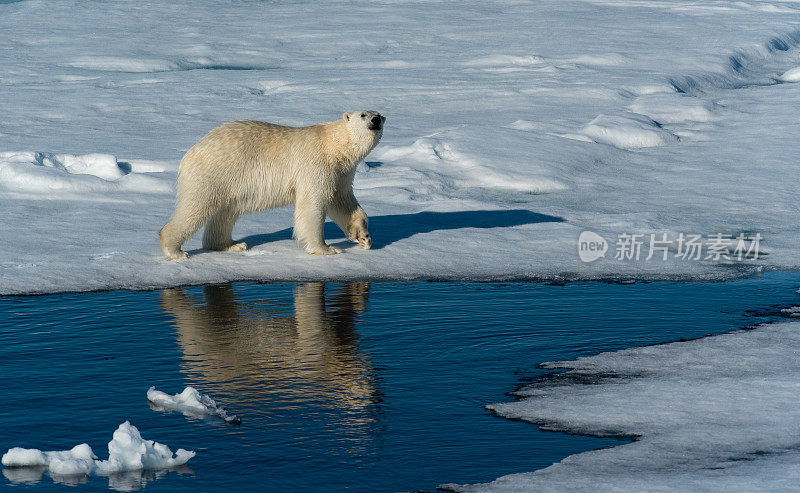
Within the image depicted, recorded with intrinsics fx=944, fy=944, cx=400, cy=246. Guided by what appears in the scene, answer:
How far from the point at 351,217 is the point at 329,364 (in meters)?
2.83

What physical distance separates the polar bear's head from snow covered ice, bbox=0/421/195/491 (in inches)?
164

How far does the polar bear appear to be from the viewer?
760cm

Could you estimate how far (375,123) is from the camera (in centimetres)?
769

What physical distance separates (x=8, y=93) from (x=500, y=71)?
9.21 m

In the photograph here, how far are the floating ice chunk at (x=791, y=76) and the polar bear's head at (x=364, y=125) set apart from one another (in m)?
13.7

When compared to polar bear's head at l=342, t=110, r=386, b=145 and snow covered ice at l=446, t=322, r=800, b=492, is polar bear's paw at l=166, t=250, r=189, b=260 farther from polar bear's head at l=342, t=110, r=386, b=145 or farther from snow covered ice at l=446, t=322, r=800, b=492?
snow covered ice at l=446, t=322, r=800, b=492

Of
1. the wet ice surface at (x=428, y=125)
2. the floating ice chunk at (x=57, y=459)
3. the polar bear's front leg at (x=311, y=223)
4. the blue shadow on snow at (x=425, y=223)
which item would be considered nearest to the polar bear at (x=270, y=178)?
the polar bear's front leg at (x=311, y=223)

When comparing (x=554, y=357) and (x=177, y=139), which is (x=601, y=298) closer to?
(x=554, y=357)

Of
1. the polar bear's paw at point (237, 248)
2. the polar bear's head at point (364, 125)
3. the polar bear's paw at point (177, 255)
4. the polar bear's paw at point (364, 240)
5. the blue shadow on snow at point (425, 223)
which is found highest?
the polar bear's head at point (364, 125)

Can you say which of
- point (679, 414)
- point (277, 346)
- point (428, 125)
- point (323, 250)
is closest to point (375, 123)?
point (323, 250)

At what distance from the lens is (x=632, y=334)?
591 cm

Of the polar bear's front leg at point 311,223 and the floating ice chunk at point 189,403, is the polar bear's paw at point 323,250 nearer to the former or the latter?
the polar bear's front leg at point 311,223

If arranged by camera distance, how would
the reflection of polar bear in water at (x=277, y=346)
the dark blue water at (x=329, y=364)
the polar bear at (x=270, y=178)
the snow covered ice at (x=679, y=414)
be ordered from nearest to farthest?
1. the snow covered ice at (x=679, y=414)
2. the dark blue water at (x=329, y=364)
3. the reflection of polar bear in water at (x=277, y=346)
4. the polar bear at (x=270, y=178)

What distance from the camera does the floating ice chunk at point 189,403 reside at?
452 centimetres
